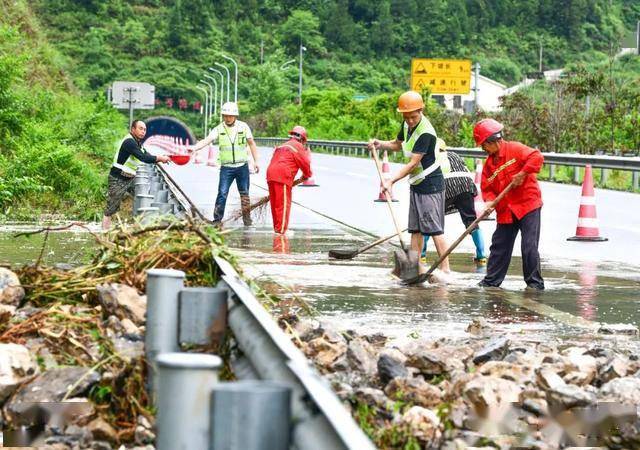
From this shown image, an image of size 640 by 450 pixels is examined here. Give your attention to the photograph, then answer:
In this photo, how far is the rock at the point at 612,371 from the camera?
23.2ft

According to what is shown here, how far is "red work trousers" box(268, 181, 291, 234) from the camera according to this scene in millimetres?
17469

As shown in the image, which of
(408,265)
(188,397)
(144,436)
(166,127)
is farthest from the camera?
(166,127)

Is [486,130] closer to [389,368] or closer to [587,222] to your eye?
[389,368]

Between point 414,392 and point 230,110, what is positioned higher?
point 230,110

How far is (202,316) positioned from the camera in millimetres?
5375

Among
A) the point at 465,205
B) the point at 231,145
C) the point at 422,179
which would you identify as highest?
the point at 231,145

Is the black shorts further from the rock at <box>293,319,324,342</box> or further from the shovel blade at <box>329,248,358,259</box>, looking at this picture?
the rock at <box>293,319,324,342</box>

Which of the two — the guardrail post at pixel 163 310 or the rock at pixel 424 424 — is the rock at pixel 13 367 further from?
the rock at pixel 424 424

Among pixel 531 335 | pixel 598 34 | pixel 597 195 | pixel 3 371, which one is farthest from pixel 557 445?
pixel 598 34

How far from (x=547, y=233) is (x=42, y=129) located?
879 cm

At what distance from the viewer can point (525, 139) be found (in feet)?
147

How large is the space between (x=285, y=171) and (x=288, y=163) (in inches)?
5.2

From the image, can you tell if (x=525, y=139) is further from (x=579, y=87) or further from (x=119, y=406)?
(x=119, y=406)

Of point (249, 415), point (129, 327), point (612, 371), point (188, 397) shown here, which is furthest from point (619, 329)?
point (249, 415)
